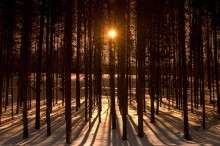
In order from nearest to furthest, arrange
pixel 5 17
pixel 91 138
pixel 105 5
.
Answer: pixel 91 138 → pixel 105 5 → pixel 5 17

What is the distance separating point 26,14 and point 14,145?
6517mm

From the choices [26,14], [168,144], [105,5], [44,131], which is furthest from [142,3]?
[44,131]

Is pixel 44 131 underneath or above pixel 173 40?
underneath

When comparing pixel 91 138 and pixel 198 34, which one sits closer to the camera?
pixel 91 138

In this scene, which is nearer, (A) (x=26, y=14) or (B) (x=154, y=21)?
(A) (x=26, y=14)

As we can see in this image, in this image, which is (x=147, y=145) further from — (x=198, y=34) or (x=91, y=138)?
(x=198, y=34)

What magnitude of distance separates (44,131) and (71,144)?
370cm

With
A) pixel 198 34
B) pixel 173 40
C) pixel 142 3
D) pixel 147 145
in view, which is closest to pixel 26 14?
pixel 142 3

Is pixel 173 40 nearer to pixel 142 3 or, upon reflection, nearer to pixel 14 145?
pixel 142 3

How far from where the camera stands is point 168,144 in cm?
1443

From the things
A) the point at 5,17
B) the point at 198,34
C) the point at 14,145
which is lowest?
the point at 14,145

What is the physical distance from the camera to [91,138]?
51.6ft

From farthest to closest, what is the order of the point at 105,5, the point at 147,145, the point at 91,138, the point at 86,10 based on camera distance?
the point at 86,10 < the point at 105,5 < the point at 91,138 < the point at 147,145

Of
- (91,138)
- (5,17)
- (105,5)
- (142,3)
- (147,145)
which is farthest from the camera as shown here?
(5,17)
